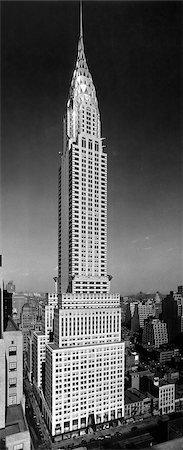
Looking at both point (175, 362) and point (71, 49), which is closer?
point (71, 49)

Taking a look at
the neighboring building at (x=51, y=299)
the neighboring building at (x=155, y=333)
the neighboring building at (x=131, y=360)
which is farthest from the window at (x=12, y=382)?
the neighboring building at (x=155, y=333)

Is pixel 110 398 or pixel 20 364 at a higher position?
pixel 20 364

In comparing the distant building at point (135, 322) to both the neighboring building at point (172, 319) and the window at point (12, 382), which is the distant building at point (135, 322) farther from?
the window at point (12, 382)

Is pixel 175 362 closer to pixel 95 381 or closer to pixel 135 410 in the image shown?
pixel 135 410

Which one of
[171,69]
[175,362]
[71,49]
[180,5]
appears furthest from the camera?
[175,362]

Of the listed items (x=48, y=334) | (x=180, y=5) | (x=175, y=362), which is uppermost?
(x=180, y=5)

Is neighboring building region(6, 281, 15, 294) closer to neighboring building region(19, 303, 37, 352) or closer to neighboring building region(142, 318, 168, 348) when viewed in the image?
neighboring building region(19, 303, 37, 352)

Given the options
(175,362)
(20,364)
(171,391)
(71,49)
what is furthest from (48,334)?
(71,49)
